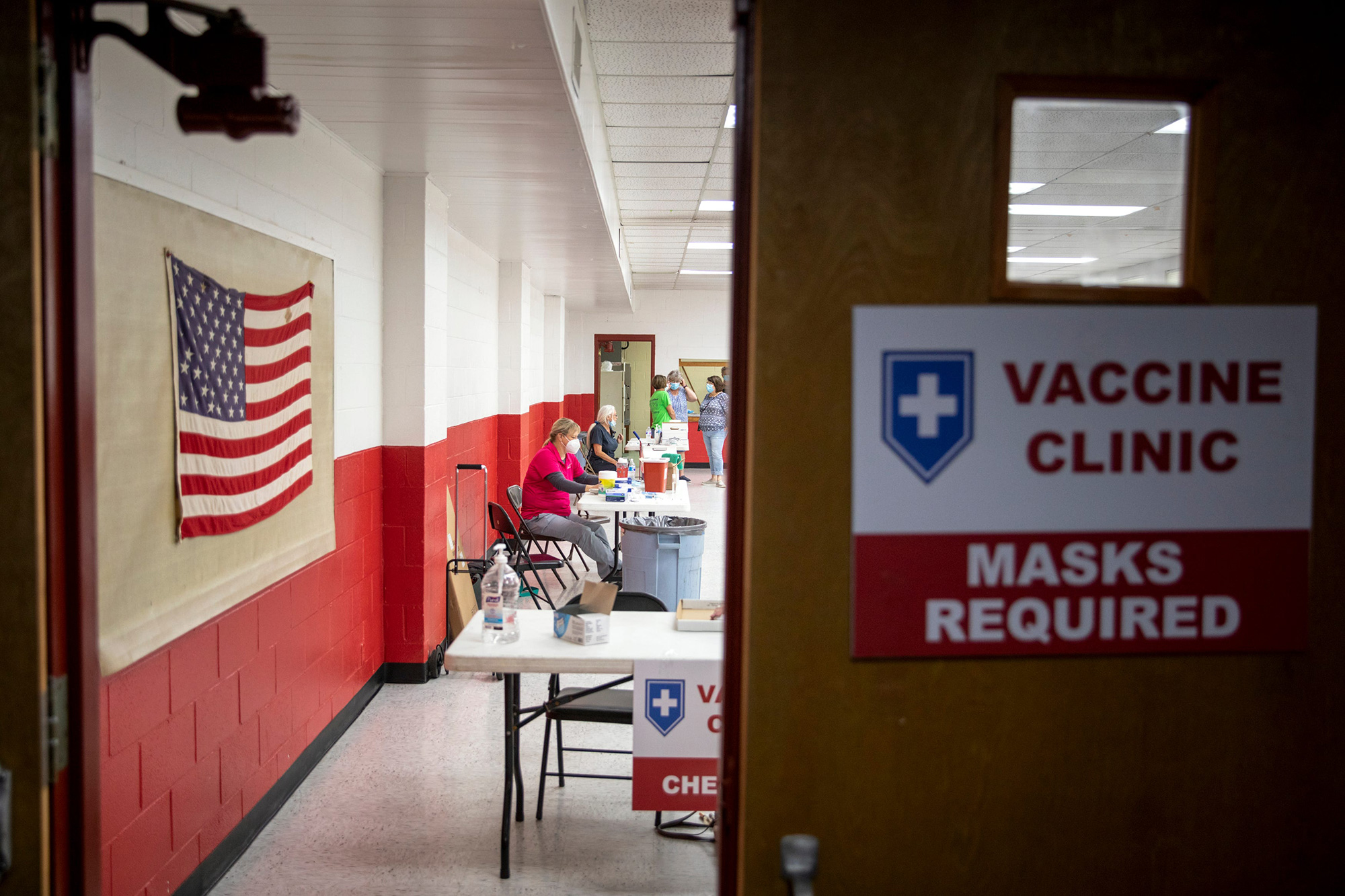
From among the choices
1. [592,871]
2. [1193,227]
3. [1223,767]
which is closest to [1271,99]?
[1193,227]

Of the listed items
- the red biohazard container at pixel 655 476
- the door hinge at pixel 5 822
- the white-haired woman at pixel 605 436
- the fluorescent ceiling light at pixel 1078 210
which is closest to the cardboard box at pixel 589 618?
the door hinge at pixel 5 822

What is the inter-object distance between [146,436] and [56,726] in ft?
4.36

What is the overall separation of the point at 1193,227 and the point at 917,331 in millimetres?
445

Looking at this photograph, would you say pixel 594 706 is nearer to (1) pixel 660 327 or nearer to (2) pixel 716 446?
(2) pixel 716 446

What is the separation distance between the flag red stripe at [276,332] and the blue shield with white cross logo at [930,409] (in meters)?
2.48

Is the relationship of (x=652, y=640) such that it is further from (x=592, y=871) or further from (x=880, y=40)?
(x=880, y=40)

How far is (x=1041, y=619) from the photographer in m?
1.33

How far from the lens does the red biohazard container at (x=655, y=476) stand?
22.3 ft

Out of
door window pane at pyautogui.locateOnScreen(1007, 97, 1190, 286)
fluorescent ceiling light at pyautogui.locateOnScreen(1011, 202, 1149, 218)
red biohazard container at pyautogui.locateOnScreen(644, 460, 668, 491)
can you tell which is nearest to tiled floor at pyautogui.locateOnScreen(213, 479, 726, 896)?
door window pane at pyautogui.locateOnScreen(1007, 97, 1190, 286)

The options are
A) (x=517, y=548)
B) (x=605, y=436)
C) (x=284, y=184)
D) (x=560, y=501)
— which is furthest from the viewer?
(x=605, y=436)

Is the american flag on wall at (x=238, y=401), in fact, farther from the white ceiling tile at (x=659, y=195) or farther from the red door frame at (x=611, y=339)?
the red door frame at (x=611, y=339)

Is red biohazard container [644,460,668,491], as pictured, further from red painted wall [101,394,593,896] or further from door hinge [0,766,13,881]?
door hinge [0,766,13,881]

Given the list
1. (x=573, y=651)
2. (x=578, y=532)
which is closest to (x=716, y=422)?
(x=578, y=532)

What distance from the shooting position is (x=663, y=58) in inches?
174
